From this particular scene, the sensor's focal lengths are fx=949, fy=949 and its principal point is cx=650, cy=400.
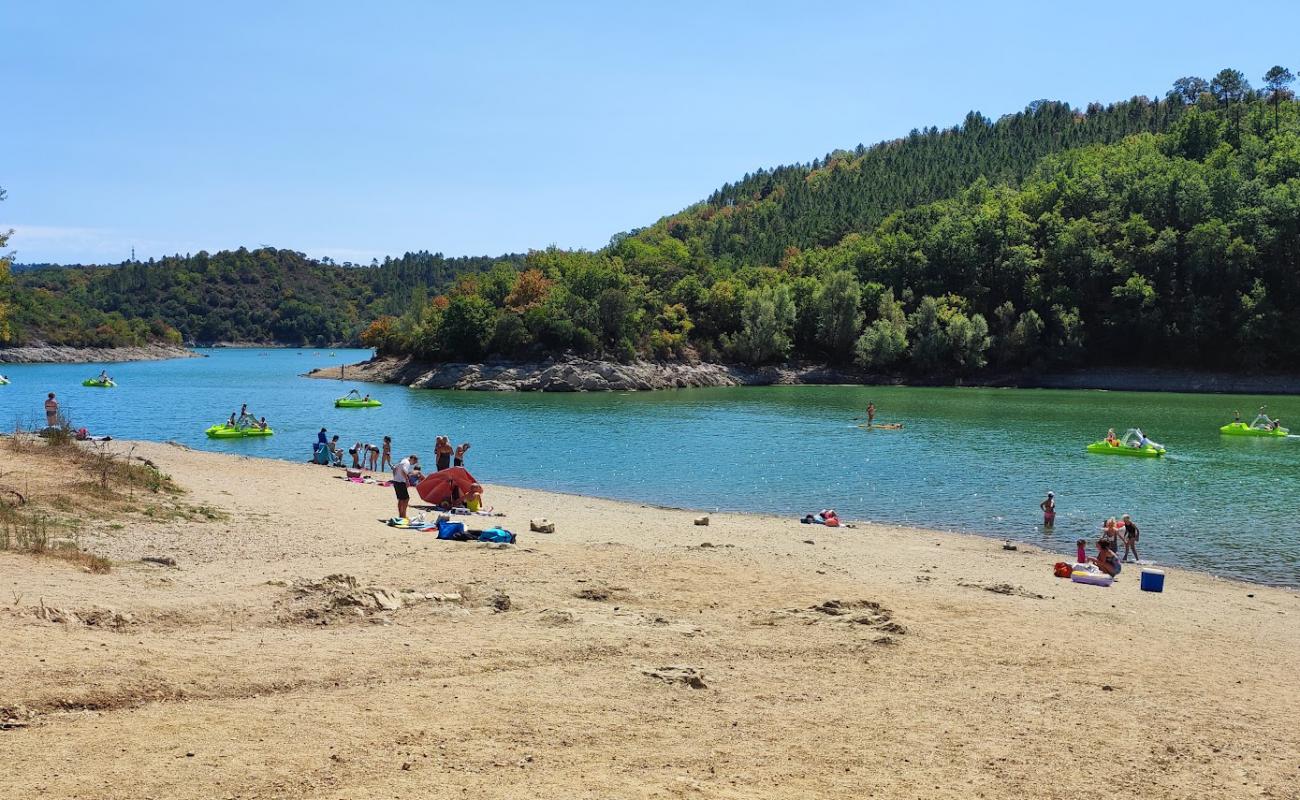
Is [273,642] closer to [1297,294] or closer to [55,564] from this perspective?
[55,564]

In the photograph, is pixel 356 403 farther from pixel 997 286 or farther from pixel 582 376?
pixel 997 286

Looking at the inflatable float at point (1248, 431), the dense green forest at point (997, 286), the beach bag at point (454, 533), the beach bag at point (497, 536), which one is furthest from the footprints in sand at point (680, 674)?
the dense green forest at point (997, 286)

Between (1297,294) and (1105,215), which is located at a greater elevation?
(1105,215)

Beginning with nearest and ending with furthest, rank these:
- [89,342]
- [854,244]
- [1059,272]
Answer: [1059,272]
[854,244]
[89,342]

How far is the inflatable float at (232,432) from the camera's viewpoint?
1823 inches

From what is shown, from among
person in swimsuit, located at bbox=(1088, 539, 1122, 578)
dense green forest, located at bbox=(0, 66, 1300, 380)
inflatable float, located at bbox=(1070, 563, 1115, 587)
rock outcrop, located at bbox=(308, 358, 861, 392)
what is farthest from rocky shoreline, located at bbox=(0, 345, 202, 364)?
person in swimsuit, located at bbox=(1088, 539, 1122, 578)

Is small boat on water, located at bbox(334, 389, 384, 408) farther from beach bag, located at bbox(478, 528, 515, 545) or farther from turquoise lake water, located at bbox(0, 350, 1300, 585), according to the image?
beach bag, located at bbox(478, 528, 515, 545)

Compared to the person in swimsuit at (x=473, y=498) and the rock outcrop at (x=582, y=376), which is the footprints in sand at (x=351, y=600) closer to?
the person in swimsuit at (x=473, y=498)

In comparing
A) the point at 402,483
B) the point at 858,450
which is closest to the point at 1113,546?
the point at 402,483

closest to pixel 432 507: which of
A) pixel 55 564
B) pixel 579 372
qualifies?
pixel 55 564

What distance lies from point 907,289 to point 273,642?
353ft

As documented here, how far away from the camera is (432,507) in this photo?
77.4 ft

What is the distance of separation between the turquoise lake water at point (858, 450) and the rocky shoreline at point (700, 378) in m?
5.14

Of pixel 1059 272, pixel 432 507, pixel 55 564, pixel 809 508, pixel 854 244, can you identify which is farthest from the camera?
pixel 854 244
